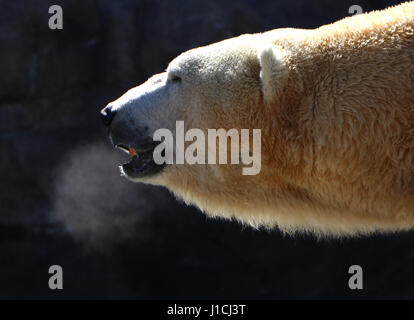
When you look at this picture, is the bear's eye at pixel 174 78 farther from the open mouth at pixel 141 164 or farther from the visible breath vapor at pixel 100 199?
the visible breath vapor at pixel 100 199

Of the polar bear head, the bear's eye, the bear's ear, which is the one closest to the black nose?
the polar bear head

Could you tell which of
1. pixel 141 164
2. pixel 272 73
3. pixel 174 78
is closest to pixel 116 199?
pixel 141 164

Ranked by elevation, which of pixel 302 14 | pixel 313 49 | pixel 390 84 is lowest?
pixel 390 84

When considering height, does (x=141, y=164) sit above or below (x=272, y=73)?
below

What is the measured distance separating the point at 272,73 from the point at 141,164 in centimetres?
66

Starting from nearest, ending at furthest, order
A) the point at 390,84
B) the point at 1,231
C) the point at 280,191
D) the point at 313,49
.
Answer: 1. the point at 390,84
2. the point at 313,49
3. the point at 280,191
4. the point at 1,231

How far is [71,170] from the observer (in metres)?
4.30

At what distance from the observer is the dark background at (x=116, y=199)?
4254mm

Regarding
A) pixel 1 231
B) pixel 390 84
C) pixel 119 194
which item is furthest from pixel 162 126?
pixel 1 231

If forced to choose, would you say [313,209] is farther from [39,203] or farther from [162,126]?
[39,203]

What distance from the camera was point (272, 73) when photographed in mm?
2035

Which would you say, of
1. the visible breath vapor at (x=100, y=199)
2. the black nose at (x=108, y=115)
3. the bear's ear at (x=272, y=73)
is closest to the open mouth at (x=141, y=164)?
the black nose at (x=108, y=115)

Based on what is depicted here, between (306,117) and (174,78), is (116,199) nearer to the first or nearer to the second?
(174,78)

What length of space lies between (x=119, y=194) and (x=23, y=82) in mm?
1049
